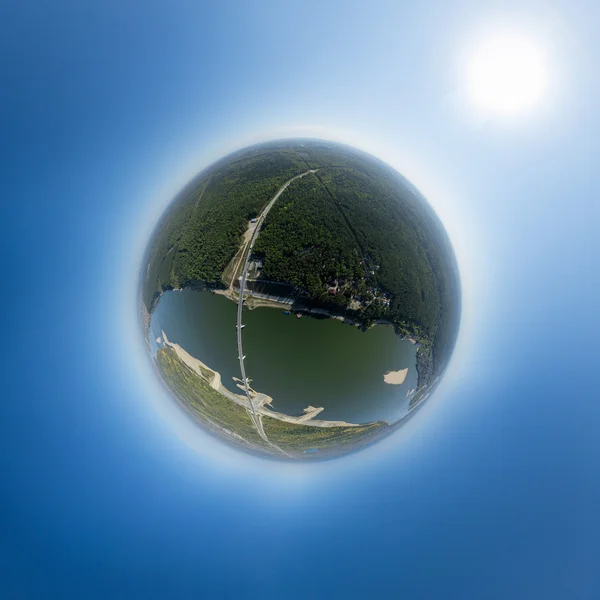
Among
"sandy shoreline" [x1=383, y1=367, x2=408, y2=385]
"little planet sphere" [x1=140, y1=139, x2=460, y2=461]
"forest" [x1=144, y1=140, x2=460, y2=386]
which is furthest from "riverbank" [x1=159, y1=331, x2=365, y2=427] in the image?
"forest" [x1=144, y1=140, x2=460, y2=386]

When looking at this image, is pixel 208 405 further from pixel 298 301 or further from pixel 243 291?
pixel 298 301

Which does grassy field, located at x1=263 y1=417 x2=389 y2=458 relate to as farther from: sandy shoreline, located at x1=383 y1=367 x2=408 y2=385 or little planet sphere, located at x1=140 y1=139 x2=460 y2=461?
sandy shoreline, located at x1=383 y1=367 x2=408 y2=385

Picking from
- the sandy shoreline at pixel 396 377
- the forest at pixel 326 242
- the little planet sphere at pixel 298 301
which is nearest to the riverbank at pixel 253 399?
the little planet sphere at pixel 298 301

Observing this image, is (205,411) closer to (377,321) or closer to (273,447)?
(273,447)

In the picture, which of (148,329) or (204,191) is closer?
(204,191)

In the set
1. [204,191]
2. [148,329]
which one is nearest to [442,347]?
[204,191]

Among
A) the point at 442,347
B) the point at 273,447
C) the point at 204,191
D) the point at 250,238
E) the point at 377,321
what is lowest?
the point at 273,447
